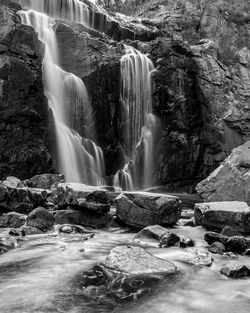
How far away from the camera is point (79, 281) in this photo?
7035mm

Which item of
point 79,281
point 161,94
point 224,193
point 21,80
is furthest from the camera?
point 161,94

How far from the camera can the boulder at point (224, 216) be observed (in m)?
11.5

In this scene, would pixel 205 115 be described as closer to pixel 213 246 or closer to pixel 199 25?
pixel 199 25

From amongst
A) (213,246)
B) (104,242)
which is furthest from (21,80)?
(213,246)

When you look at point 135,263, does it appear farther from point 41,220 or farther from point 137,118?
point 137,118

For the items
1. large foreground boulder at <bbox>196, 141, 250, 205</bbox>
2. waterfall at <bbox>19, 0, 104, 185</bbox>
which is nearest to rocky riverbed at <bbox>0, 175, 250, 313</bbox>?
large foreground boulder at <bbox>196, 141, 250, 205</bbox>

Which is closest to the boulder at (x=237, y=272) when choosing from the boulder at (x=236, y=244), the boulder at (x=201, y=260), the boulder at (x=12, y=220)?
the boulder at (x=201, y=260)

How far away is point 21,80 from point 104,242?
→ 16.6 m

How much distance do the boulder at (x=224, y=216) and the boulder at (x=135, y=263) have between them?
4.48 metres

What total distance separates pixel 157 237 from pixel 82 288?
4.05 metres

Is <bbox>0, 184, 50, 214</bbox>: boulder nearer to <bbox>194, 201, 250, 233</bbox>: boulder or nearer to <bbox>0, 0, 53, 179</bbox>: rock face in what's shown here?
<bbox>194, 201, 250, 233</bbox>: boulder

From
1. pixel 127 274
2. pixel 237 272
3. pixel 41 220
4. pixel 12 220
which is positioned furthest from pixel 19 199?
pixel 237 272

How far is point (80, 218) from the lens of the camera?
12547 millimetres

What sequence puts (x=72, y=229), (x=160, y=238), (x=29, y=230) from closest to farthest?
(x=160, y=238) → (x=29, y=230) → (x=72, y=229)
